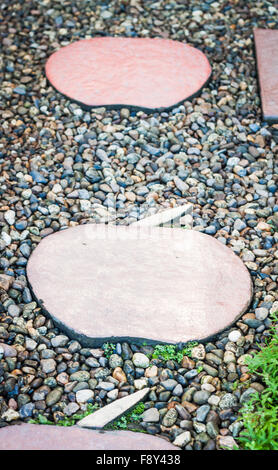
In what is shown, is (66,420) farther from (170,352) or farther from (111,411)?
(170,352)

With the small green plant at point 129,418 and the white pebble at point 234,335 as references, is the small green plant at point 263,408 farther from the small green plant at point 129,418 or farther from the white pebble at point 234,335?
the small green plant at point 129,418

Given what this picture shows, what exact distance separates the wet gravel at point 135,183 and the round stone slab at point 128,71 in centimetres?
6

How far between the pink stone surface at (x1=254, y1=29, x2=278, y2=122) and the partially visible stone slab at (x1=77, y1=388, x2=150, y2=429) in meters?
1.60

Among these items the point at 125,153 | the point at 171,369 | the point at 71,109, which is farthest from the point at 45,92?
the point at 171,369

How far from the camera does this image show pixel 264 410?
5.44ft

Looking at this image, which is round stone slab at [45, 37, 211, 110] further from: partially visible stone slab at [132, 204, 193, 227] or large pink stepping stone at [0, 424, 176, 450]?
large pink stepping stone at [0, 424, 176, 450]

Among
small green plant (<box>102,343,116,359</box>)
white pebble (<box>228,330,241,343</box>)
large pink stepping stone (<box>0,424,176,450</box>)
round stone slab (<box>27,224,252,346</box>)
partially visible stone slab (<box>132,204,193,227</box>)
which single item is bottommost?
large pink stepping stone (<box>0,424,176,450</box>)

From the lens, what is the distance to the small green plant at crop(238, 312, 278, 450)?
1587mm

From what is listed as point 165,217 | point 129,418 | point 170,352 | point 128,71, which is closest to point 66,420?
point 129,418

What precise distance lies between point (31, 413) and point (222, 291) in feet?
2.60

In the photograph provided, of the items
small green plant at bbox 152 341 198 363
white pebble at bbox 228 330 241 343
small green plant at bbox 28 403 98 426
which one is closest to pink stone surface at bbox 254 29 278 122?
white pebble at bbox 228 330 241 343
